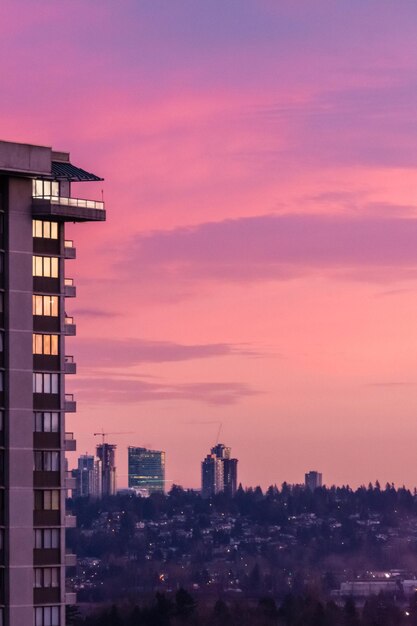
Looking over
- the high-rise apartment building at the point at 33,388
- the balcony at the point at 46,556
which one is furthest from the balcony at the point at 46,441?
the balcony at the point at 46,556

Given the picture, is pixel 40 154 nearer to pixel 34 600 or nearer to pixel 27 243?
pixel 27 243

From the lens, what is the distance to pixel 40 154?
164 m

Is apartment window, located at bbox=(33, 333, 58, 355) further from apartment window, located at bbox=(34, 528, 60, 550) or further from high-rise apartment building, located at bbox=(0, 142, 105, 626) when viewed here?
apartment window, located at bbox=(34, 528, 60, 550)

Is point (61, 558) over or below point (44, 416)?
below

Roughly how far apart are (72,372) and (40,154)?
52.4 ft

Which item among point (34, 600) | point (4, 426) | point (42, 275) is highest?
point (42, 275)

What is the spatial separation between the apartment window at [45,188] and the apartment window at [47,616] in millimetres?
29618

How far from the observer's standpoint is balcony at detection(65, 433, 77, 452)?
164150 millimetres

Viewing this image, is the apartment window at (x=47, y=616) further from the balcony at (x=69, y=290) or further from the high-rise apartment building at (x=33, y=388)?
the balcony at (x=69, y=290)

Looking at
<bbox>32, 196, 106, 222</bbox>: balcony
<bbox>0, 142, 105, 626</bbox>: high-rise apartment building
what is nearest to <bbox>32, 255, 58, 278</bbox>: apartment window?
<bbox>0, 142, 105, 626</bbox>: high-rise apartment building

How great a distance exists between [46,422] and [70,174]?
19194 millimetres

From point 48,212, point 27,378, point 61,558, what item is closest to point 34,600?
point 61,558

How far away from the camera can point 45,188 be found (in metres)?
166

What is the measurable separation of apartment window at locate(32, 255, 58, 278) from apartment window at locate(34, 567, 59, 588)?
832 inches
